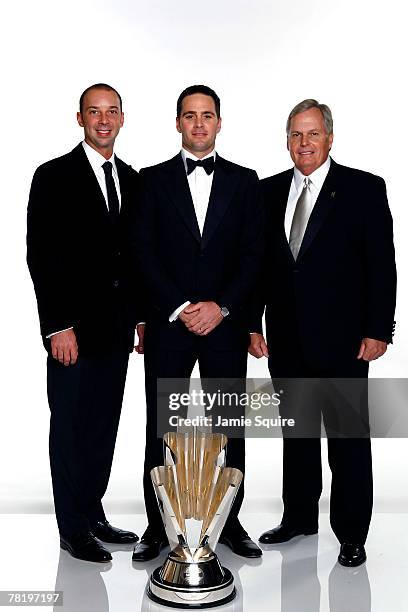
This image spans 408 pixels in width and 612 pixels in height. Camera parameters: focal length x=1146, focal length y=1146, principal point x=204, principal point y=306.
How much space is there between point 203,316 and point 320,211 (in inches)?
23.0

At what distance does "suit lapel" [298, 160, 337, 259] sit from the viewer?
13.9 ft

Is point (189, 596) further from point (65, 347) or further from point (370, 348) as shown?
point (370, 348)

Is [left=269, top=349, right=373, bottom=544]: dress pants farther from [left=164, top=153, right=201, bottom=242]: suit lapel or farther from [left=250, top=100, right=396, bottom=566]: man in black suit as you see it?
[left=164, top=153, right=201, bottom=242]: suit lapel

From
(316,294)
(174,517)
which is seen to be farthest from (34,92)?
(174,517)

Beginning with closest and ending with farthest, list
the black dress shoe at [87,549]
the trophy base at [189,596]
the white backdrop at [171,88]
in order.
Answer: the trophy base at [189,596] → the black dress shoe at [87,549] → the white backdrop at [171,88]

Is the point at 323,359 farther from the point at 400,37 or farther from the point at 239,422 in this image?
the point at 400,37

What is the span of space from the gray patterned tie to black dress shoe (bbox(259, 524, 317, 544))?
113cm

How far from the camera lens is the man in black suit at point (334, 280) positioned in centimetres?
422

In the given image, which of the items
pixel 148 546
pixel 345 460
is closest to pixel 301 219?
pixel 345 460

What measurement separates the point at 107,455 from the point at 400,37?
2786 mm

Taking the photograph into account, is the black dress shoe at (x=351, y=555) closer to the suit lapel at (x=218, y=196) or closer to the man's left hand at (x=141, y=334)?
the man's left hand at (x=141, y=334)

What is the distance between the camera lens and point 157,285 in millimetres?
4215

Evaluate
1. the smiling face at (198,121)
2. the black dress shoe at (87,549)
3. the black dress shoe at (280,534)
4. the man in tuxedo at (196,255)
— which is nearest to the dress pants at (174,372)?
the man in tuxedo at (196,255)

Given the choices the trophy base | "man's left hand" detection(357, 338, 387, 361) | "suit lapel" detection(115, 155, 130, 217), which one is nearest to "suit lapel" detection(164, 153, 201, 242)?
"suit lapel" detection(115, 155, 130, 217)
